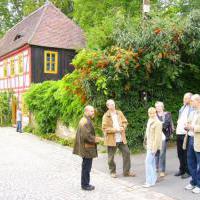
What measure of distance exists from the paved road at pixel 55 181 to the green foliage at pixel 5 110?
1496 cm

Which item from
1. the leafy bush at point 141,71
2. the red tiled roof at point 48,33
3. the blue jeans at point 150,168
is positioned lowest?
the blue jeans at point 150,168

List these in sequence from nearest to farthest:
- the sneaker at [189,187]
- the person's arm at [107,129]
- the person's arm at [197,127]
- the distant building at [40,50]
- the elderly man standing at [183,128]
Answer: the person's arm at [197,127]
the sneaker at [189,187]
the elderly man standing at [183,128]
the person's arm at [107,129]
the distant building at [40,50]

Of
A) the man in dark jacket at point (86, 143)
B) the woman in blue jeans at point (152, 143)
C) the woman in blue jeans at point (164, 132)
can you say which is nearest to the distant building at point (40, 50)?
the woman in blue jeans at point (164, 132)

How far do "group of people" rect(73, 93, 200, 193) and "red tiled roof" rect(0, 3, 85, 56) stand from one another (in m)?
17.6

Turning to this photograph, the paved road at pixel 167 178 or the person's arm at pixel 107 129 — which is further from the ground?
the person's arm at pixel 107 129

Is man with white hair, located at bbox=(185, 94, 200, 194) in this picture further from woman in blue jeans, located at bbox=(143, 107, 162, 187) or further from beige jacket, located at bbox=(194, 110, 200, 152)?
woman in blue jeans, located at bbox=(143, 107, 162, 187)

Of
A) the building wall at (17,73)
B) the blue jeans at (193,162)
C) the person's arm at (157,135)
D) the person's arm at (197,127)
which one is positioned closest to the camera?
the person's arm at (197,127)

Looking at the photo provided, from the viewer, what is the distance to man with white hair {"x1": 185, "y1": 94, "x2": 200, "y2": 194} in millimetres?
7330

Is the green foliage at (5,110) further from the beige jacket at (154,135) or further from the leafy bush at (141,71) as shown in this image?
the beige jacket at (154,135)

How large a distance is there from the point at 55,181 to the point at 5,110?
20.0 meters

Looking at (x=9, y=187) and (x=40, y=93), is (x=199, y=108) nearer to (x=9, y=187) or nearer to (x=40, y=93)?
(x=9, y=187)

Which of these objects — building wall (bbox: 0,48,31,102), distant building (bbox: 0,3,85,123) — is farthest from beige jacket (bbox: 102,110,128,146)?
building wall (bbox: 0,48,31,102)

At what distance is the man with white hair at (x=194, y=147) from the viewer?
733 centimetres

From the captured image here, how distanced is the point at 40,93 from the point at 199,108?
13283mm
